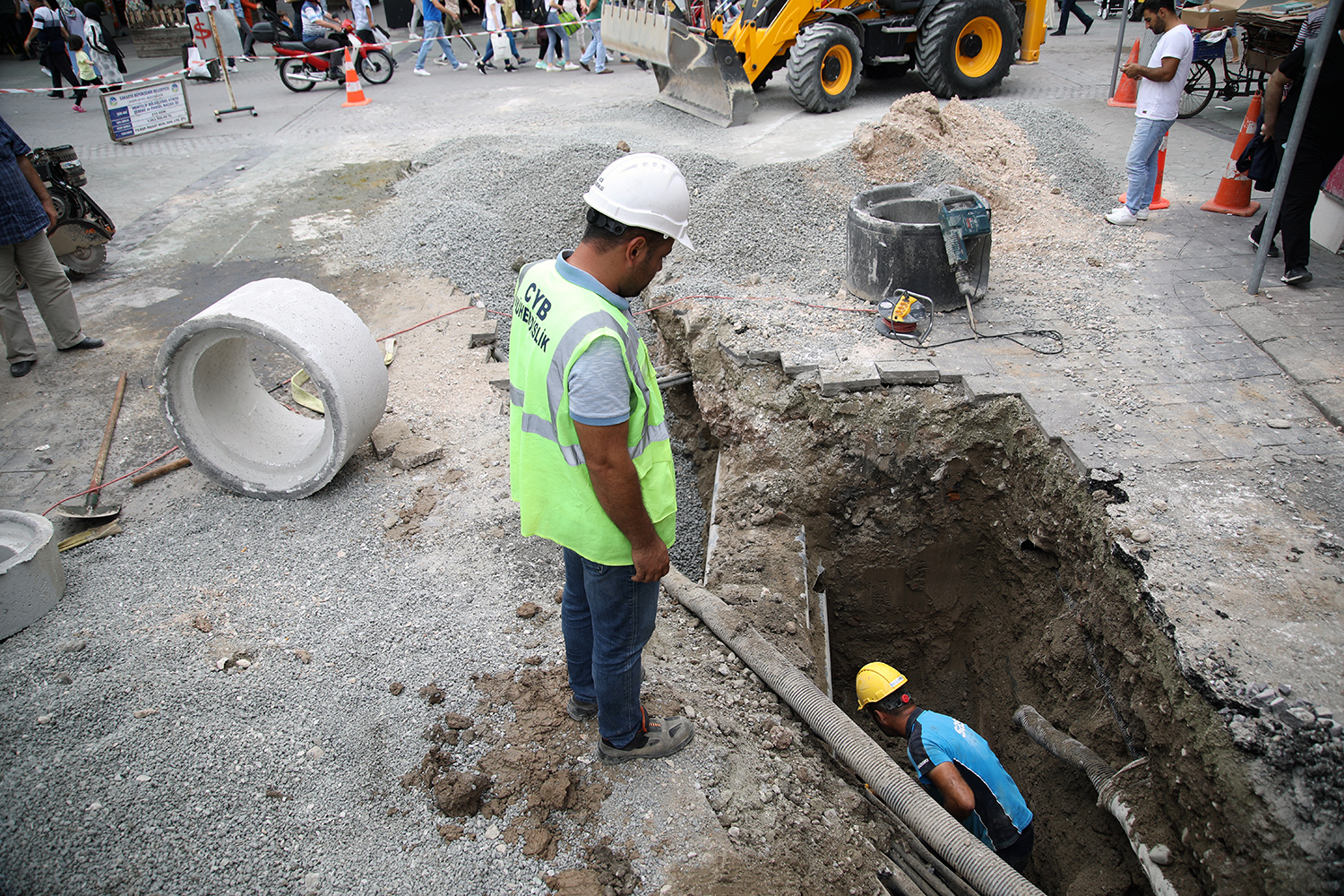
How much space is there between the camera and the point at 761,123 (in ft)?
32.8

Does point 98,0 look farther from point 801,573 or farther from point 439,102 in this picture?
point 801,573

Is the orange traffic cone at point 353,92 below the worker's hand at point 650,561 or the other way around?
the other way around

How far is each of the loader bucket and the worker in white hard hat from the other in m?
8.58

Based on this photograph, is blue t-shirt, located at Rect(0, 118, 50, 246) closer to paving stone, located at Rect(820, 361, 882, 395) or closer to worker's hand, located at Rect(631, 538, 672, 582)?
paving stone, located at Rect(820, 361, 882, 395)

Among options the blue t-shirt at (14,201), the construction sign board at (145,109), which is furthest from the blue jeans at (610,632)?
the construction sign board at (145,109)

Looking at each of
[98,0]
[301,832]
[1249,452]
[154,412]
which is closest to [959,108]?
[1249,452]

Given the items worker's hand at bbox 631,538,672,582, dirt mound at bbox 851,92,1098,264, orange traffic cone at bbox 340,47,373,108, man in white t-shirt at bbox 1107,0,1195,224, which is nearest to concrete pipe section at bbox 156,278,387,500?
worker's hand at bbox 631,538,672,582

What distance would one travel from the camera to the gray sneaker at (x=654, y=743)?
2596 mm

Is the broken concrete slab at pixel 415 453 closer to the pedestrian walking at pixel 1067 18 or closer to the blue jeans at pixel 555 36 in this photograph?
the blue jeans at pixel 555 36

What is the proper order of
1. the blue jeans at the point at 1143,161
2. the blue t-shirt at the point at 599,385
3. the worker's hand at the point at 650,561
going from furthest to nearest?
the blue jeans at the point at 1143,161
the worker's hand at the point at 650,561
the blue t-shirt at the point at 599,385

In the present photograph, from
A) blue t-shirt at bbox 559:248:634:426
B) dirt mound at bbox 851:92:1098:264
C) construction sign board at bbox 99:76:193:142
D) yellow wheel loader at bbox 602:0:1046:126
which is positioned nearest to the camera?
blue t-shirt at bbox 559:248:634:426

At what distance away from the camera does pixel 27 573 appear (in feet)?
10.7

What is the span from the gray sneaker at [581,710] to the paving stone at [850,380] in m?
2.38

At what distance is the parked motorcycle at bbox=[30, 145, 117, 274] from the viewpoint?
721cm
